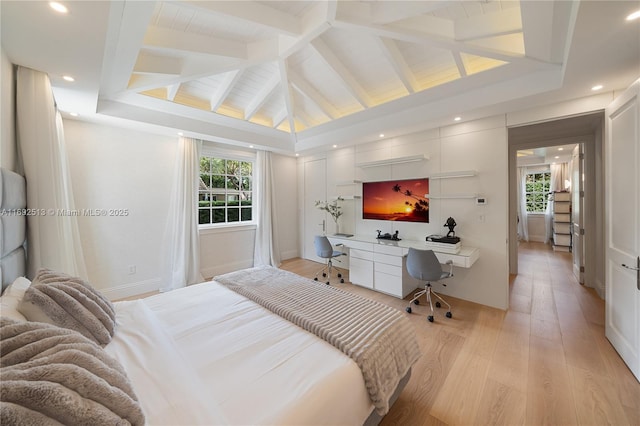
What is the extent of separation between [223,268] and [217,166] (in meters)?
2.02

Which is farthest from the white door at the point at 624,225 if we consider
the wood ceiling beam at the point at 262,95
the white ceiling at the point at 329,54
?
the wood ceiling beam at the point at 262,95

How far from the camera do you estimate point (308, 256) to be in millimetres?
5488

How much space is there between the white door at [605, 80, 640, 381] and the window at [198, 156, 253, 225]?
17.0 ft

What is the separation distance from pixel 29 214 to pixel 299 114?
352 cm

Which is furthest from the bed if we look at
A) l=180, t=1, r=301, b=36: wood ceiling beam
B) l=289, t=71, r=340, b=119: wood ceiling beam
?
l=289, t=71, r=340, b=119: wood ceiling beam

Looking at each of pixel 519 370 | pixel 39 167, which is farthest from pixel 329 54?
pixel 519 370

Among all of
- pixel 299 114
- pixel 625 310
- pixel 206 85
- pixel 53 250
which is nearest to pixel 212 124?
pixel 206 85

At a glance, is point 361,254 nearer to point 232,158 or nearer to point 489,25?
point 489,25

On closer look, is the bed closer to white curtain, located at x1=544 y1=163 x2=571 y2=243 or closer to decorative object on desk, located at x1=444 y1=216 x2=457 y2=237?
decorative object on desk, located at x1=444 y1=216 x2=457 y2=237

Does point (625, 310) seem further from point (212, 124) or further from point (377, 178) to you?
point (212, 124)

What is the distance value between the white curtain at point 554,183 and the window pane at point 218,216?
9.32 metres

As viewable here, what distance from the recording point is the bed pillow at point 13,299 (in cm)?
109

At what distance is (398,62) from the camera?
98.1 inches

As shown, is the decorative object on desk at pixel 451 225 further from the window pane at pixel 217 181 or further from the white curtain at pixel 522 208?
the white curtain at pixel 522 208
